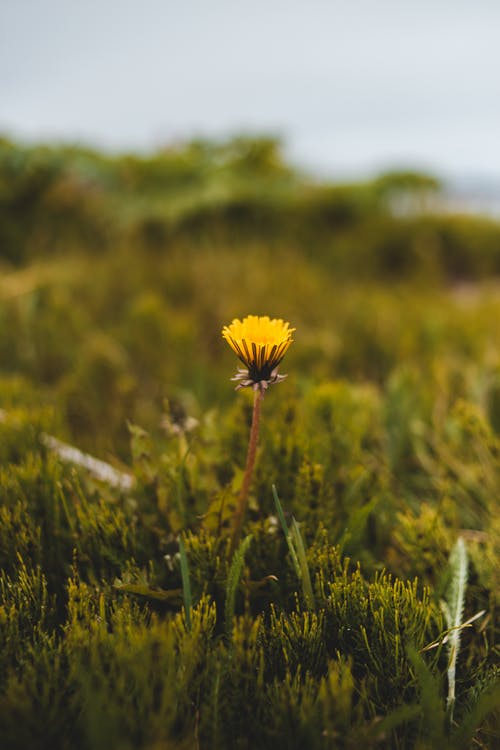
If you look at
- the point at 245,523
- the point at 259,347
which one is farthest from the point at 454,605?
the point at 259,347

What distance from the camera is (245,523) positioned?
886mm

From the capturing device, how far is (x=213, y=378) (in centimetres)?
179

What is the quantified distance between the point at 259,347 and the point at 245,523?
1.15 ft

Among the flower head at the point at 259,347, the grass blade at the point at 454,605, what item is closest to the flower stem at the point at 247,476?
the flower head at the point at 259,347

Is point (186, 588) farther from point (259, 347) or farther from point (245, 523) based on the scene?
point (259, 347)

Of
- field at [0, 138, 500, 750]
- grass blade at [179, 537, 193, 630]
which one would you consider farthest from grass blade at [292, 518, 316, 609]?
grass blade at [179, 537, 193, 630]

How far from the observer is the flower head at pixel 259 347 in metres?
0.69

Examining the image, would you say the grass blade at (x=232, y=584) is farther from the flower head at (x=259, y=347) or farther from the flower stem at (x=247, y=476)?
the flower head at (x=259, y=347)

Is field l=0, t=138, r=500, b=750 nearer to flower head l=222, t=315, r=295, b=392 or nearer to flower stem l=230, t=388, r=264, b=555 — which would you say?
flower stem l=230, t=388, r=264, b=555

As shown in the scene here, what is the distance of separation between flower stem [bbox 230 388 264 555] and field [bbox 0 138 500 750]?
3 centimetres

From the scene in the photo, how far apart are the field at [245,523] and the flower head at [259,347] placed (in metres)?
0.16

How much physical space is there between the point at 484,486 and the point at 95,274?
7.34 feet

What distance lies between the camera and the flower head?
2.26 ft

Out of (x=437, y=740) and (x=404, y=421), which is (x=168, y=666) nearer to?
(x=437, y=740)
